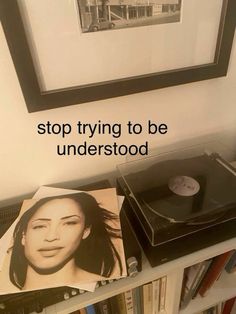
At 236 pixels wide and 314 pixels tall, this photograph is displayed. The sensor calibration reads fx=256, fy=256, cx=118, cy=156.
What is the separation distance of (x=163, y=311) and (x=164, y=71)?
2.31 ft

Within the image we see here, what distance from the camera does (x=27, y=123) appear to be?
2.17ft

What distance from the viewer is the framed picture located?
53cm

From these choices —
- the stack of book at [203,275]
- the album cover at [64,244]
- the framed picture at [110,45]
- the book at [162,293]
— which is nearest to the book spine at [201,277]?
the stack of book at [203,275]

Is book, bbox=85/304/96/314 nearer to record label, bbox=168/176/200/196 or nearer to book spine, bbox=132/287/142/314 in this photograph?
book spine, bbox=132/287/142/314

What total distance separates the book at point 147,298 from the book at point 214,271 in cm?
18

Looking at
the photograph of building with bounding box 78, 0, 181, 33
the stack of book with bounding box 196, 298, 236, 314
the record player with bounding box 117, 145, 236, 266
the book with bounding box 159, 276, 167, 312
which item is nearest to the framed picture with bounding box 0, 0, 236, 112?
the photograph of building with bounding box 78, 0, 181, 33

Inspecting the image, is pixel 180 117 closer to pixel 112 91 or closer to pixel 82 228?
pixel 112 91

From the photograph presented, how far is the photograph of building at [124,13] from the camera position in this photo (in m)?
0.54

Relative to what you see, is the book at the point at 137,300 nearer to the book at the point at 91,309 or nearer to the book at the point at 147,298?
the book at the point at 147,298

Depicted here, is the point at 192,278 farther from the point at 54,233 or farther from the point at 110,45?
the point at 110,45

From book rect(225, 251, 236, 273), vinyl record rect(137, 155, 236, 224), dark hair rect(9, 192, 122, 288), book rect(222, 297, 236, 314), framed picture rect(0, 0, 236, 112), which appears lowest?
book rect(222, 297, 236, 314)

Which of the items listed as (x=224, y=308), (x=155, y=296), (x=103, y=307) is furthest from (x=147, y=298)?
(x=224, y=308)

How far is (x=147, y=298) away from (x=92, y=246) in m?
0.28

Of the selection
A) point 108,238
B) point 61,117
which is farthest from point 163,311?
point 61,117
